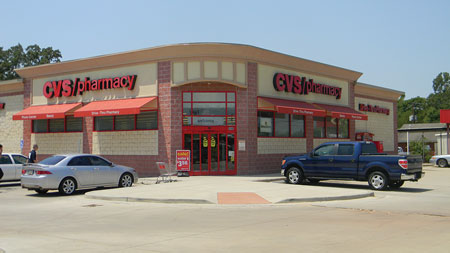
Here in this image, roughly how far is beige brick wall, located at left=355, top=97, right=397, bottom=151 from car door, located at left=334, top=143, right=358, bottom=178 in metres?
16.2

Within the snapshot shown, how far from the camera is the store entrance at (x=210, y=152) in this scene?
23.9 metres

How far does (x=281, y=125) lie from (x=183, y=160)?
6.78 metres

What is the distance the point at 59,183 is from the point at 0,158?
5436mm

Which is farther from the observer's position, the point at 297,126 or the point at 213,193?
the point at 297,126

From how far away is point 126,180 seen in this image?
18.8 m

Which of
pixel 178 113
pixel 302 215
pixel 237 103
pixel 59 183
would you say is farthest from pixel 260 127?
pixel 302 215

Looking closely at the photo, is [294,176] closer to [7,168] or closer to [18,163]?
[18,163]

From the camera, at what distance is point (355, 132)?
33719 millimetres

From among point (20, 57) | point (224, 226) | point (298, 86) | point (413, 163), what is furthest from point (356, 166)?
point (20, 57)

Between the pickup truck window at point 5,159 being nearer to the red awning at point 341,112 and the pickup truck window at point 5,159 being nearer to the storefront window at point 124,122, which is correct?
the storefront window at point 124,122

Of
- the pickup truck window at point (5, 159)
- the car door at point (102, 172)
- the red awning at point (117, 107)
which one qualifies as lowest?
the car door at point (102, 172)

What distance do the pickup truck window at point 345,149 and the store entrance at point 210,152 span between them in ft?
23.1

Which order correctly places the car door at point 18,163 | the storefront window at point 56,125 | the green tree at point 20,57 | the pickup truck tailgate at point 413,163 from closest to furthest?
the pickup truck tailgate at point 413,163 → the car door at point 18,163 → the storefront window at point 56,125 → the green tree at point 20,57

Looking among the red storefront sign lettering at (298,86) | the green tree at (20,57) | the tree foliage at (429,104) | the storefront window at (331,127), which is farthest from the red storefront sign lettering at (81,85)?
the tree foliage at (429,104)
